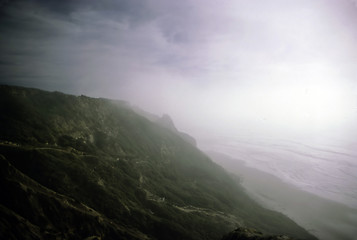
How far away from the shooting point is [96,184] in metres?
68.0

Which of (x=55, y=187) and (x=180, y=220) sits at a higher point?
(x=55, y=187)

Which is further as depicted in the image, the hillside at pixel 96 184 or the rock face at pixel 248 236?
the hillside at pixel 96 184

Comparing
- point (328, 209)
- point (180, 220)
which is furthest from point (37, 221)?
point (328, 209)

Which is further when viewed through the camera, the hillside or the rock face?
the hillside

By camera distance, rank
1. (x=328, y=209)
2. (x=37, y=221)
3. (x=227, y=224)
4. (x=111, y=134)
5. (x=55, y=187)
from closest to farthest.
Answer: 1. (x=37, y=221)
2. (x=55, y=187)
3. (x=227, y=224)
4. (x=111, y=134)
5. (x=328, y=209)

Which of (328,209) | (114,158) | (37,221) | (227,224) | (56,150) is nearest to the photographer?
(37,221)

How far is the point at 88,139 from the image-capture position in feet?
302

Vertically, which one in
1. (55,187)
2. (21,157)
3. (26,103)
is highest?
(26,103)

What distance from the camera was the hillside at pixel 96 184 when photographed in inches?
2056

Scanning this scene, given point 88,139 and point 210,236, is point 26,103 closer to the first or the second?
point 88,139

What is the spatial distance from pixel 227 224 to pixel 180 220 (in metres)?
21.9

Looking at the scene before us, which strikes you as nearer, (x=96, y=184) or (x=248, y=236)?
(x=248, y=236)

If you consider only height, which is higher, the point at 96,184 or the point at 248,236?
the point at 248,236

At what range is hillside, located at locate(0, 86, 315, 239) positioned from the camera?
52.2 meters
